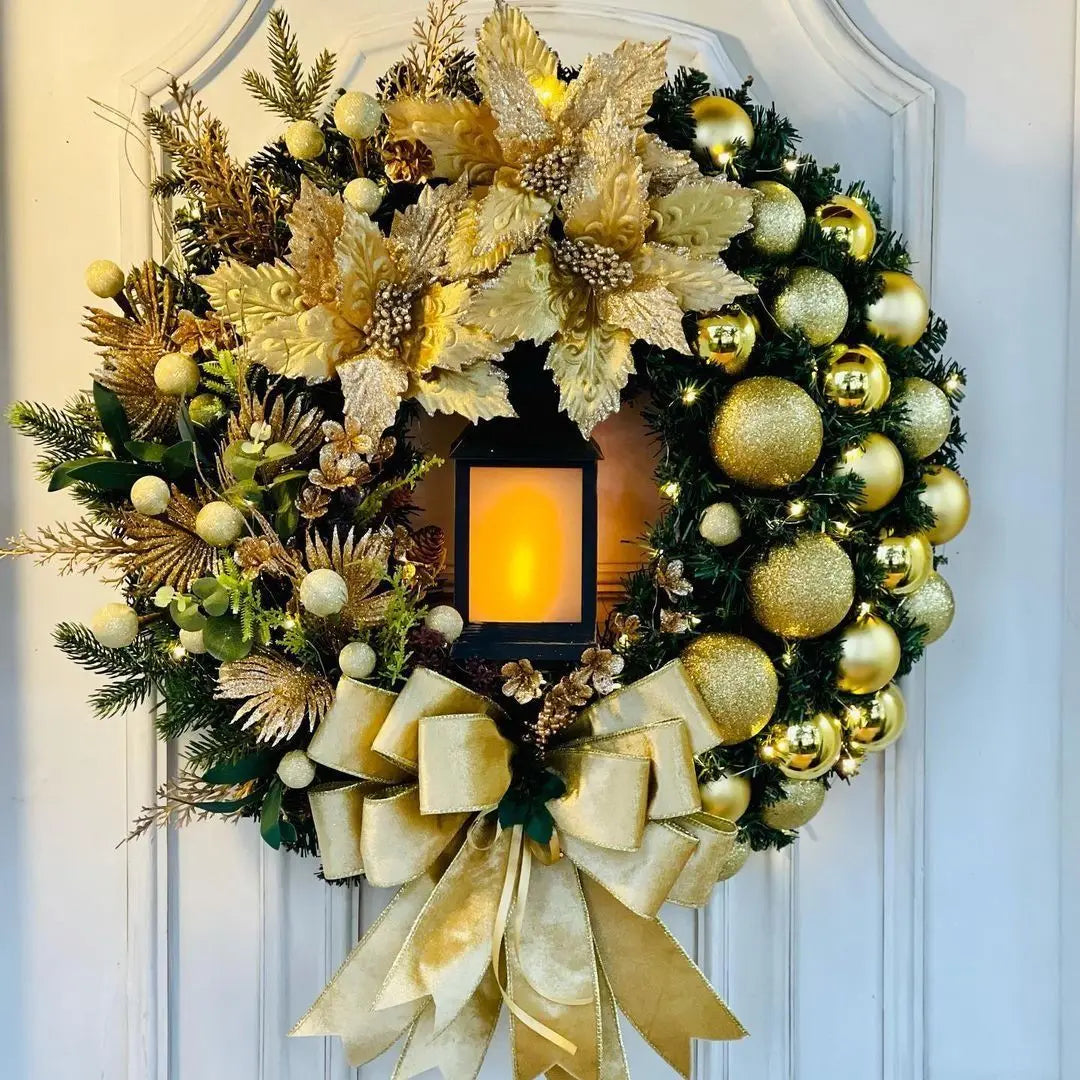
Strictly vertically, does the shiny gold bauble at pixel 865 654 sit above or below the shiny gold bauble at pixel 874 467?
below

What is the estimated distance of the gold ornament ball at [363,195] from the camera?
696 millimetres

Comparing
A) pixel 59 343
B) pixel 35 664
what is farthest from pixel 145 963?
pixel 59 343

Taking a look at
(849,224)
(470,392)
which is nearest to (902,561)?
(849,224)

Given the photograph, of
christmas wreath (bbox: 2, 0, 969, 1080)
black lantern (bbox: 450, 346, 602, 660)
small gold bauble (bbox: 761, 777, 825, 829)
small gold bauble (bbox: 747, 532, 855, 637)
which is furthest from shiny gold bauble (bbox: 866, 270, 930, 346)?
small gold bauble (bbox: 761, 777, 825, 829)

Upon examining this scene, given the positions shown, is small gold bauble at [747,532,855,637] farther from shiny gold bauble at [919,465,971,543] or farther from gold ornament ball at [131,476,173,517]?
gold ornament ball at [131,476,173,517]

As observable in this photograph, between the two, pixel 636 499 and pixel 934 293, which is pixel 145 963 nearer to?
pixel 636 499

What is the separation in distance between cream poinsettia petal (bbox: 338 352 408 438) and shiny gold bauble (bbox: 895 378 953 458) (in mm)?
465

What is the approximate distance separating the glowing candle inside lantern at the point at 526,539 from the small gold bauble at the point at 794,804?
0.29 metres

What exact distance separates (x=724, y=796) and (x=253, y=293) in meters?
0.61

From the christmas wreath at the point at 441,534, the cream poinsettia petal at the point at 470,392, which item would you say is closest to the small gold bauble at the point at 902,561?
the christmas wreath at the point at 441,534

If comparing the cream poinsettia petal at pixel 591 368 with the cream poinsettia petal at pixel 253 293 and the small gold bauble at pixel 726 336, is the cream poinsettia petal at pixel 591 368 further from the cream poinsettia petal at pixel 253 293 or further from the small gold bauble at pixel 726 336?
the cream poinsettia petal at pixel 253 293

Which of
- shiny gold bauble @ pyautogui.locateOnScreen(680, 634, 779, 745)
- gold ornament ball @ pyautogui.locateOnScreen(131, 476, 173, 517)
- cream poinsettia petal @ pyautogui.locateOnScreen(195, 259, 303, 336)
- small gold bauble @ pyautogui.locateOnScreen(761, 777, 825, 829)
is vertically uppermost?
cream poinsettia petal @ pyautogui.locateOnScreen(195, 259, 303, 336)

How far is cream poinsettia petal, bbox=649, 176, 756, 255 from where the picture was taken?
678 mm

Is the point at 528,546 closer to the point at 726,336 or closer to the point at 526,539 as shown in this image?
the point at 526,539
